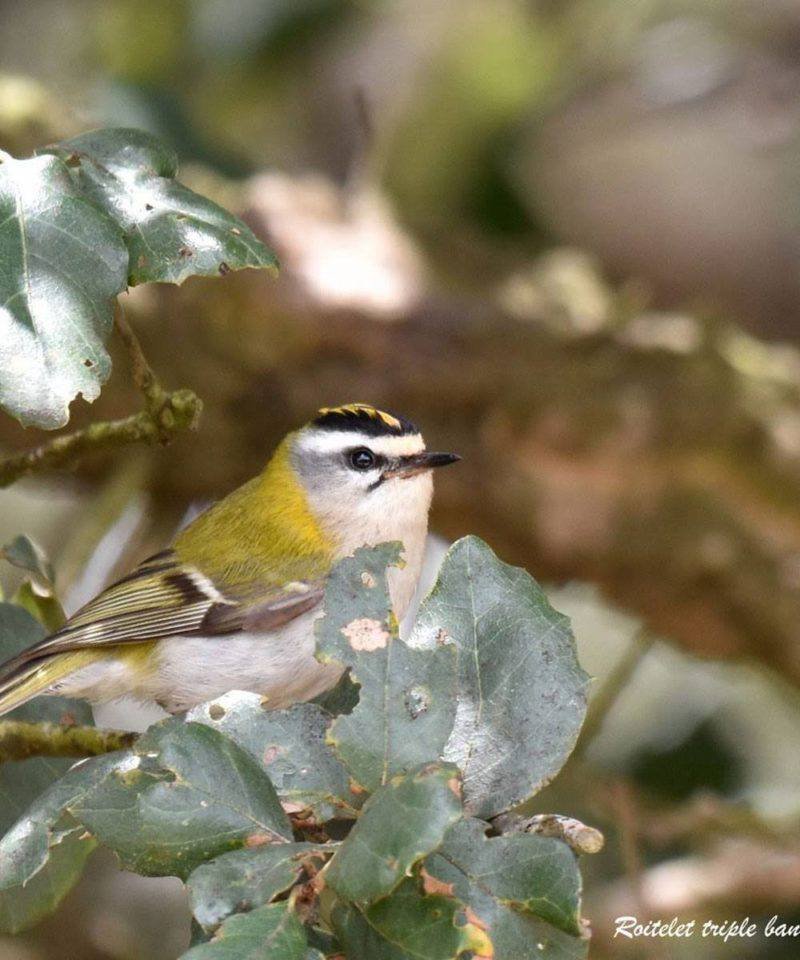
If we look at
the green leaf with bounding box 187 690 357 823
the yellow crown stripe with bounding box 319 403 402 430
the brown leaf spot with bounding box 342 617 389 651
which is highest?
the brown leaf spot with bounding box 342 617 389 651

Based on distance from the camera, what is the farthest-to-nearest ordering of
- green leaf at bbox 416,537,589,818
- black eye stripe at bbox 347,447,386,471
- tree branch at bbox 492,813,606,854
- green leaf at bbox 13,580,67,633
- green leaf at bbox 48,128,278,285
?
black eye stripe at bbox 347,447,386,471 → green leaf at bbox 13,580,67,633 → green leaf at bbox 48,128,278,285 → green leaf at bbox 416,537,589,818 → tree branch at bbox 492,813,606,854

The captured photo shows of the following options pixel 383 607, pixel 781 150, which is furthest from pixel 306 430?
pixel 781 150

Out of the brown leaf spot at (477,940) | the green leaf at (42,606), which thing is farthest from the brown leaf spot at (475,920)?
the green leaf at (42,606)

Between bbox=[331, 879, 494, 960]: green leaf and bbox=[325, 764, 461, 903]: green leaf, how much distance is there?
0.21 ft

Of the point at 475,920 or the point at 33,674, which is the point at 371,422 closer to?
the point at 33,674

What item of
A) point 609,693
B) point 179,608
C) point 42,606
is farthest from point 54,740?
point 609,693

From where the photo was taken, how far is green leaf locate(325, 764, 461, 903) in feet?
3.80

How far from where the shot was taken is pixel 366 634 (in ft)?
4.56

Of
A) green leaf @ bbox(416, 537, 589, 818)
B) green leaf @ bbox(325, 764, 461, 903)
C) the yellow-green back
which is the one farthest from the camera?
the yellow-green back

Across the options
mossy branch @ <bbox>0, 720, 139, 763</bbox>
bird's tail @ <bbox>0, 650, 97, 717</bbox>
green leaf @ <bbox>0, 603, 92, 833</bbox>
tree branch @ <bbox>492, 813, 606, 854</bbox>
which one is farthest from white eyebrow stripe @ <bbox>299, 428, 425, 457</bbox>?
tree branch @ <bbox>492, 813, 606, 854</bbox>

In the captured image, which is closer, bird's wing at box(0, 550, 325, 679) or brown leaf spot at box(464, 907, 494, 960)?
brown leaf spot at box(464, 907, 494, 960)

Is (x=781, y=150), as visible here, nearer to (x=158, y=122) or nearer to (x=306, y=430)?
(x=158, y=122)

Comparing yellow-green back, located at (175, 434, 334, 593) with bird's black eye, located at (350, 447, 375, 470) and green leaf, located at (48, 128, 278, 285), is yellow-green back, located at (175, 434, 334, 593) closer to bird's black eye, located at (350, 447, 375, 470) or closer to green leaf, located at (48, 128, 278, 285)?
bird's black eye, located at (350, 447, 375, 470)

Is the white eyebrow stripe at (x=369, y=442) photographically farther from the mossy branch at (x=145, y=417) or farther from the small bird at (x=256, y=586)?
the mossy branch at (x=145, y=417)
